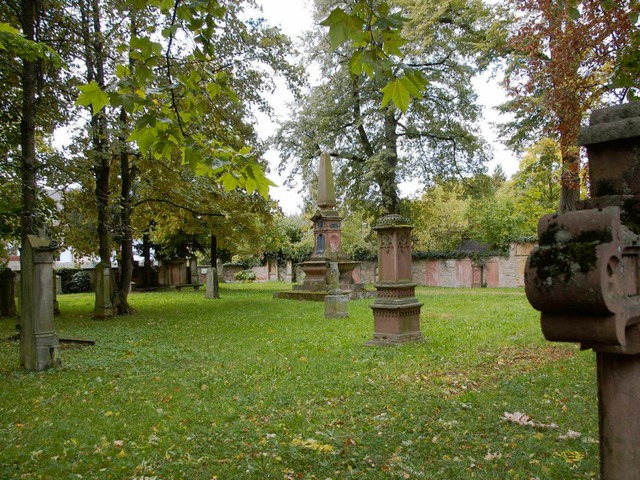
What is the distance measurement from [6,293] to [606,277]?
18.4 m

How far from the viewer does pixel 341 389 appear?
661 cm

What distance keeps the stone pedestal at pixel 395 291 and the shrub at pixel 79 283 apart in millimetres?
26173

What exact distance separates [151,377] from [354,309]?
9.58 metres

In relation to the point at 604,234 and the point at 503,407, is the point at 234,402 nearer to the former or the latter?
the point at 503,407

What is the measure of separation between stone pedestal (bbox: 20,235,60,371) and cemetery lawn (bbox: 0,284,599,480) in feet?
1.31

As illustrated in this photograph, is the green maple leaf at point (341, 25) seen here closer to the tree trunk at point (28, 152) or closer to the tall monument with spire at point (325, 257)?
the tree trunk at point (28, 152)

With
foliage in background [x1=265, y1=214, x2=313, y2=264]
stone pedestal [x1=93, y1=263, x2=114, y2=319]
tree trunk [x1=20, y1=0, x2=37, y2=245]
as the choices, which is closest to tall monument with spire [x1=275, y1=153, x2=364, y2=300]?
stone pedestal [x1=93, y1=263, x2=114, y2=319]

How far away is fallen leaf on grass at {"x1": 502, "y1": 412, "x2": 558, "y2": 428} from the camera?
4953 mm

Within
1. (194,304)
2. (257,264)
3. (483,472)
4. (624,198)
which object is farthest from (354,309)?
(257,264)

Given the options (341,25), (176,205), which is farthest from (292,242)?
(341,25)

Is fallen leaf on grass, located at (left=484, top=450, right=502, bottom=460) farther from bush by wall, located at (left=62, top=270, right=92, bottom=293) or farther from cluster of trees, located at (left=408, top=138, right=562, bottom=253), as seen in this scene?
bush by wall, located at (left=62, top=270, right=92, bottom=293)

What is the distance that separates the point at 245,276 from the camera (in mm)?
41438

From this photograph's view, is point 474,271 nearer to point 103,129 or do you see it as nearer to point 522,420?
point 103,129

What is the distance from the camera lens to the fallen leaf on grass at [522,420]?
4953mm
